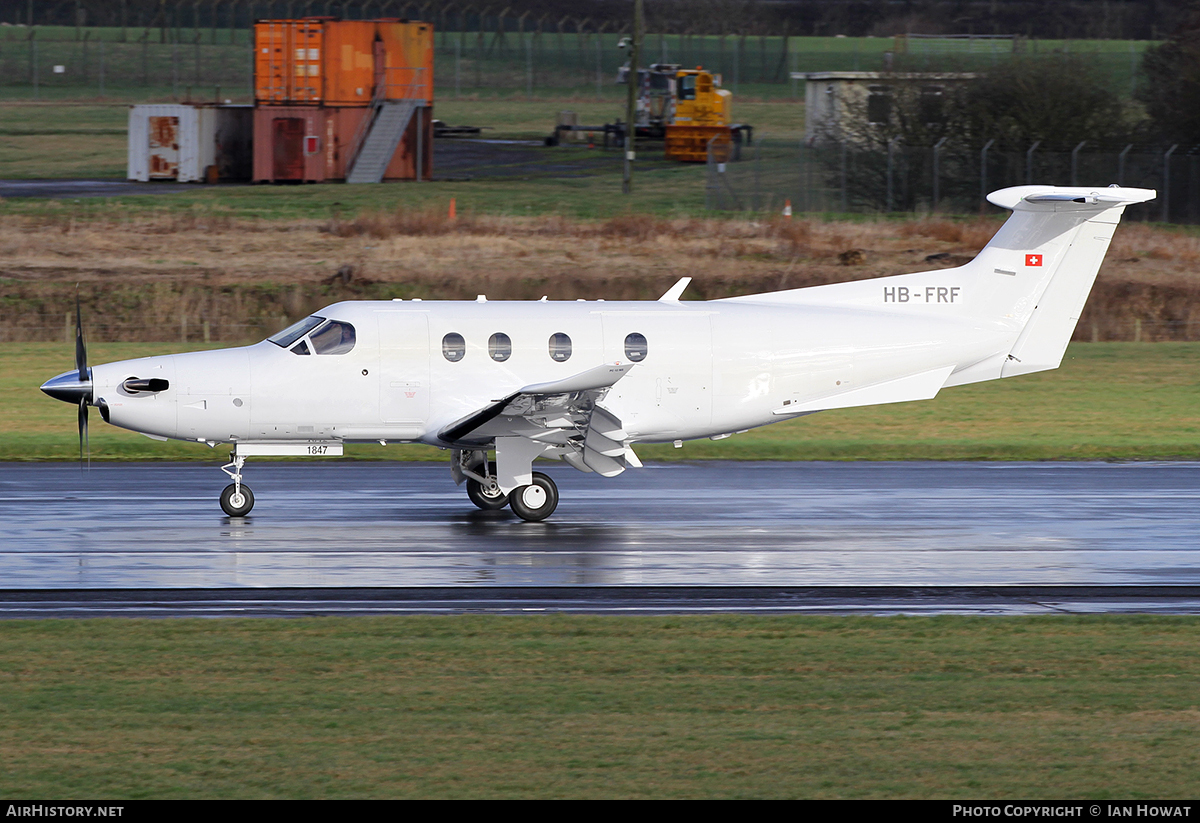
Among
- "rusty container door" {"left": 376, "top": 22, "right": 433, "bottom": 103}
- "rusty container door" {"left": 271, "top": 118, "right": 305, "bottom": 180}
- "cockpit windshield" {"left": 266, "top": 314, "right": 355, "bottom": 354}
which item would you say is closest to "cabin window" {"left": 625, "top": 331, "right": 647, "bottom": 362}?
"cockpit windshield" {"left": 266, "top": 314, "right": 355, "bottom": 354}

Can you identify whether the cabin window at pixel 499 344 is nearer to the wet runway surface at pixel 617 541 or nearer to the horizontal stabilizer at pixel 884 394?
the wet runway surface at pixel 617 541

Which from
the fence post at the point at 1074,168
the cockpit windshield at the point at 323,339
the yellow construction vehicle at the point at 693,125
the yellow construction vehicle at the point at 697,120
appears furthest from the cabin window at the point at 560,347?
the yellow construction vehicle at the point at 697,120

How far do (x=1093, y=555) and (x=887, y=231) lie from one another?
31563 mm

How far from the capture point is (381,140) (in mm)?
57812

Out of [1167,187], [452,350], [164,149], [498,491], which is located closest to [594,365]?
[452,350]

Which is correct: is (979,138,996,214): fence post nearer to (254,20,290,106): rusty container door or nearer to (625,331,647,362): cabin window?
(254,20,290,106): rusty container door

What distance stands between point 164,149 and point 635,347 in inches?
1690

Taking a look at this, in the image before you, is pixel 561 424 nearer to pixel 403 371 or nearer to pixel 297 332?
pixel 403 371

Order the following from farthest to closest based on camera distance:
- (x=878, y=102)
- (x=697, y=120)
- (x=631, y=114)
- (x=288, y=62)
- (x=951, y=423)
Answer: (x=697, y=120), (x=288, y=62), (x=878, y=102), (x=631, y=114), (x=951, y=423)

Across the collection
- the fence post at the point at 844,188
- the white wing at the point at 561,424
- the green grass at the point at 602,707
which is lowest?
the green grass at the point at 602,707

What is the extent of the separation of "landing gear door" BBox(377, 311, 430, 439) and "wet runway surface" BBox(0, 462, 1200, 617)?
1313mm

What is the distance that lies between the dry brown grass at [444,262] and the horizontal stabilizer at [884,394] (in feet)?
69.0

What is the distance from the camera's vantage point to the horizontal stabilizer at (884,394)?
1855 cm
